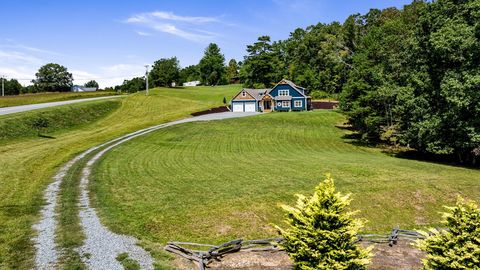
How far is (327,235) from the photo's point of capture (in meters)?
10.8

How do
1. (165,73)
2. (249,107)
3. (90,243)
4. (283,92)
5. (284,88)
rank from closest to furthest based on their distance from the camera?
(90,243) < (284,88) < (283,92) < (249,107) < (165,73)

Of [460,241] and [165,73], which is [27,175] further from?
[165,73]

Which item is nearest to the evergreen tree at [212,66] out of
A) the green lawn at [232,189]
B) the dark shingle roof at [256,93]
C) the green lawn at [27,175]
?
the dark shingle roof at [256,93]

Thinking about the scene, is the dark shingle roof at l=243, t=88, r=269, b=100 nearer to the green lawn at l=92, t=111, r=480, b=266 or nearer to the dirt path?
the green lawn at l=92, t=111, r=480, b=266

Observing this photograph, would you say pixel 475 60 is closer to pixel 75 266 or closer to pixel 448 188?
pixel 448 188

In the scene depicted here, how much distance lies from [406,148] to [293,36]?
10758cm

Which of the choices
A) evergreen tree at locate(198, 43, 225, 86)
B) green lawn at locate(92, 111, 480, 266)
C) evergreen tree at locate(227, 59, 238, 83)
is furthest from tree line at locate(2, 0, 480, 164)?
evergreen tree at locate(227, 59, 238, 83)

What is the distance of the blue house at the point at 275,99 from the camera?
3509 inches

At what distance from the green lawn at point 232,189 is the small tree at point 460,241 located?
27.9ft

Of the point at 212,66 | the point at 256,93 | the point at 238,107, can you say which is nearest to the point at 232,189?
the point at 238,107

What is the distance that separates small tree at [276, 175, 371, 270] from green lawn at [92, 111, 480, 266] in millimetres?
6916

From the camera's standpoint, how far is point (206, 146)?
45.6m

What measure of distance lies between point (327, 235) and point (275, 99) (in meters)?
80.4

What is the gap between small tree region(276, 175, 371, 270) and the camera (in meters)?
10.9
